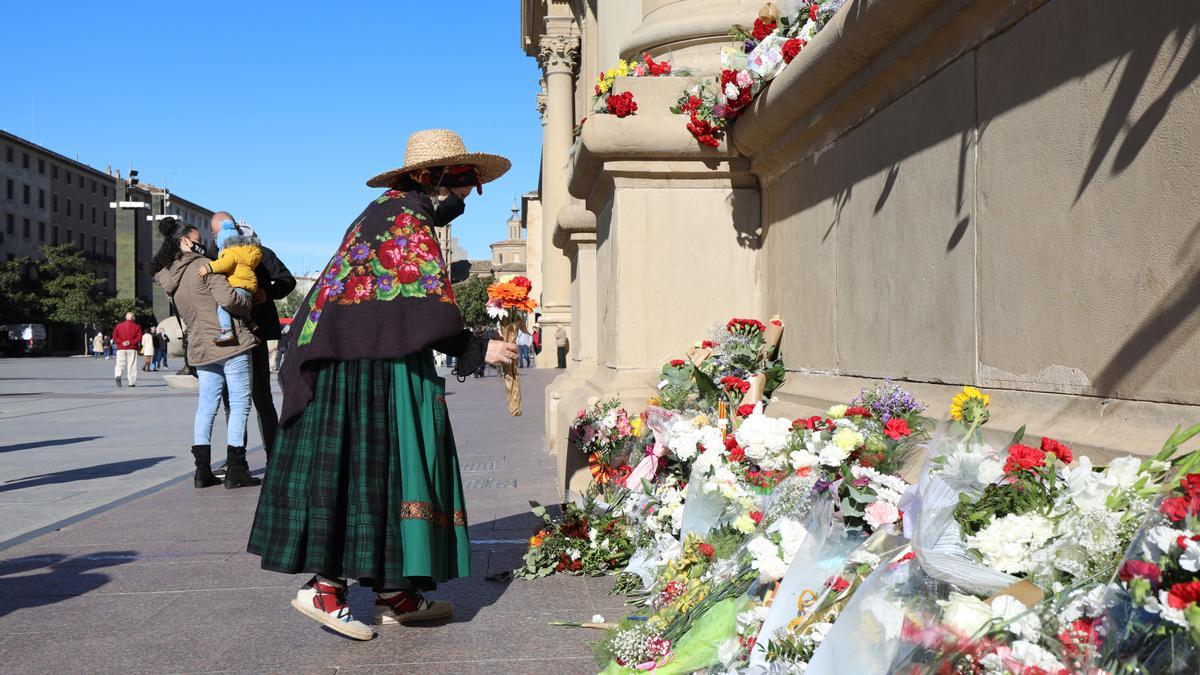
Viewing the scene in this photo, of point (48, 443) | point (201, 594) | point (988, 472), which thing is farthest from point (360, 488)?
point (48, 443)

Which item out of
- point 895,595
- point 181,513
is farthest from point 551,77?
point 895,595

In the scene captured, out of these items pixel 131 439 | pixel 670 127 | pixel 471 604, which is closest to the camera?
pixel 471 604

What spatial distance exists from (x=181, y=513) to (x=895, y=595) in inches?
225

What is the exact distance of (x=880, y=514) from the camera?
2.81m

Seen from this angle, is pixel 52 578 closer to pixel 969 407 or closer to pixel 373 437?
pixel 373 437

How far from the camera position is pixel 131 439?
11875 mm

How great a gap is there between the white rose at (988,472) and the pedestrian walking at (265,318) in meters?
6.23

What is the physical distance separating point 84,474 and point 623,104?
5.90 m

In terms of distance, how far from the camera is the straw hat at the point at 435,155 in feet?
14.3

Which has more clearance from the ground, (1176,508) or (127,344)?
(127,344)

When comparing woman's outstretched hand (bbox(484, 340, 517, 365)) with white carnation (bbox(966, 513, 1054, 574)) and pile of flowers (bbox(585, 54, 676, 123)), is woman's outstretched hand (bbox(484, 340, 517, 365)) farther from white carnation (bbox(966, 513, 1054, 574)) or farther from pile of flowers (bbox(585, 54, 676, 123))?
white carnation (bbox(966, 513, 1054, 574))

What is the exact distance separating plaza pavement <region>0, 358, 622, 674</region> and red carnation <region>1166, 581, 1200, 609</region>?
2.21 m

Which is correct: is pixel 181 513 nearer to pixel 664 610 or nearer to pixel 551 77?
pixel 664 610

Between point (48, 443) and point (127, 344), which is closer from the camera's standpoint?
point (48, 443)
